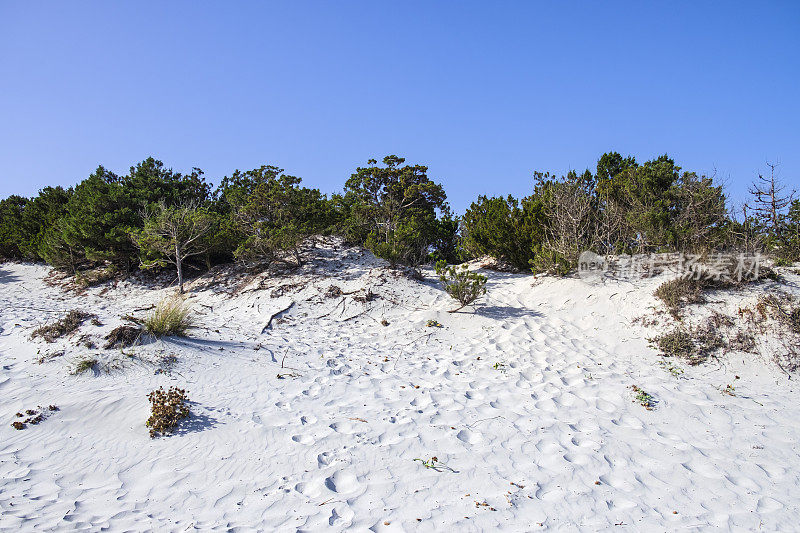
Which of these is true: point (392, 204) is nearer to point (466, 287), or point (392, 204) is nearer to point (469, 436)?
point (466, 287)

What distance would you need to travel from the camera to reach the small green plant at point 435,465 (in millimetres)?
3756

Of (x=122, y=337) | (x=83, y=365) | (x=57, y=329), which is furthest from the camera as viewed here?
(x=57, y=329)

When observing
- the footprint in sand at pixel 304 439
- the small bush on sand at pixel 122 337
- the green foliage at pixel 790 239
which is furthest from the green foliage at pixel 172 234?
the green foliage at pixel 790 239

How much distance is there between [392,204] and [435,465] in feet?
41.8

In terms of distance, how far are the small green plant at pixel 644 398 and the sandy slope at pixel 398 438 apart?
141mm

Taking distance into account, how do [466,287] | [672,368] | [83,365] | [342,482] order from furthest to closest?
[466,287] < [672,368] < [83,365] < [342,482]

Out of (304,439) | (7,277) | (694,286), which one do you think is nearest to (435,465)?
(304,439)

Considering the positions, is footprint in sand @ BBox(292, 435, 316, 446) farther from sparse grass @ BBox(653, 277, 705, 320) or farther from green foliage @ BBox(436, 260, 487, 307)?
sparse grass @ BBox(653, 277, 705, 320)

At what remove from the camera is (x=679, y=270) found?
31.3ft

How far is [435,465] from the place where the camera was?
382 cm

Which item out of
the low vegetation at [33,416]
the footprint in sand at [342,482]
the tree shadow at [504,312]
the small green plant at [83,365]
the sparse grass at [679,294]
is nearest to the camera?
the footprint in sand at [342,482]

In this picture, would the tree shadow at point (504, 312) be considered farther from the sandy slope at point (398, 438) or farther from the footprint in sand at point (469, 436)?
the footprint in sand at point (469, 436)

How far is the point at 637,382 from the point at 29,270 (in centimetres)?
2323

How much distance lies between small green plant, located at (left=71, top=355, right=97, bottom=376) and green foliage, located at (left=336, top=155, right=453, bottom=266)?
9.91m
